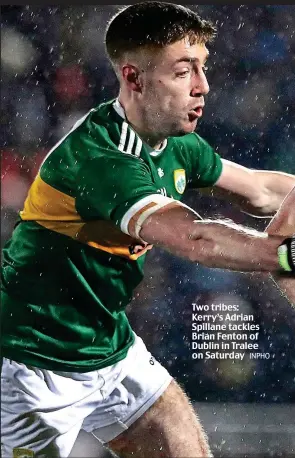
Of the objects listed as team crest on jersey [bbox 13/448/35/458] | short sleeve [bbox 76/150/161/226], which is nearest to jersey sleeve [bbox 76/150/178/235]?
short sleeve [bbox 76/150/161/226]

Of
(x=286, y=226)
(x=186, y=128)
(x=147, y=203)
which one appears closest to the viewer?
(x=147, y=203)

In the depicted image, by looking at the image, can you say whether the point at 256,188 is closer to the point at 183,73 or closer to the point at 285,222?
the point at 285,222

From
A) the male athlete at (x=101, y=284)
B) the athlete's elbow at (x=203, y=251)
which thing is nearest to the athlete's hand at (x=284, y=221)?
the male athlete at (x=101, y=284)

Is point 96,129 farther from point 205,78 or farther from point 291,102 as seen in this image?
point 291,102

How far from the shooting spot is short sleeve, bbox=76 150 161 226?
166 centimetres

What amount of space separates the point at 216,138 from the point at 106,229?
425mm

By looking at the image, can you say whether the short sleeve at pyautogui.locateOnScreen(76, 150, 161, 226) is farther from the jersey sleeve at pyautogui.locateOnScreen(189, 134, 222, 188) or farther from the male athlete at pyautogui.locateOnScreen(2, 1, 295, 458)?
the jersey sleeve at pyautogui.locateOnScreen(189, 134, 222, 188)

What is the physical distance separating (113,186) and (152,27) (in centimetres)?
46

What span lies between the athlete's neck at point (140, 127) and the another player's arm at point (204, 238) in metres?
0.28

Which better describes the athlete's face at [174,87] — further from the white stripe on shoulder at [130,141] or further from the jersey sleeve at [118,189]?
the jersey sleeve at [118,189]

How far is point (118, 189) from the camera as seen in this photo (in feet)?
5.47

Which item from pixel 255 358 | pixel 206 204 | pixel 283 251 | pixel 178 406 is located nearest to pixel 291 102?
pixel 206 204

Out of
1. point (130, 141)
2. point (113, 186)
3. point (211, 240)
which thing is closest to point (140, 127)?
point (130, 141)

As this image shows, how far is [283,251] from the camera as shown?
5.41 ft
